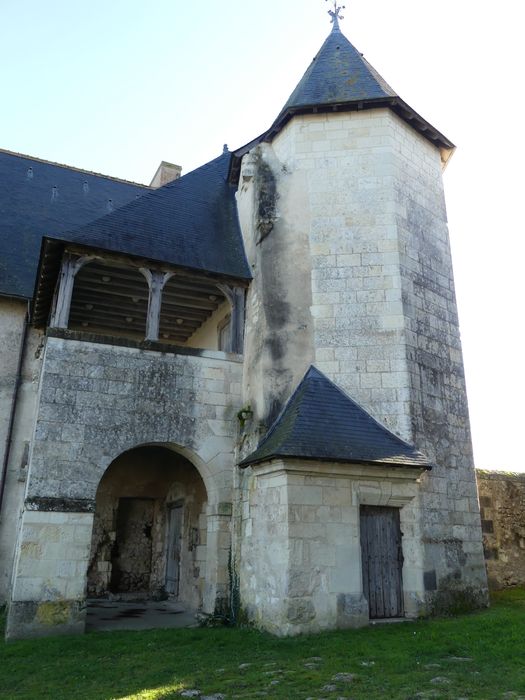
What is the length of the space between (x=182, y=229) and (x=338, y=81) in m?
3.62

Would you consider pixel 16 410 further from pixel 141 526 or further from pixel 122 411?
pixel 141 526

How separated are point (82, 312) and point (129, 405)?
394 cm

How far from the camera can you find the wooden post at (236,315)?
29.9 feet

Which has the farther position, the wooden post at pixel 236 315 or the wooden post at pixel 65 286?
the wooden post at pixel 236 315

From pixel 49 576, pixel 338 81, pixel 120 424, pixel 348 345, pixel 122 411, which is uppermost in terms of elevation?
pixel 338 81

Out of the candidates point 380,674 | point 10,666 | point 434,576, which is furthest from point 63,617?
point 434,576

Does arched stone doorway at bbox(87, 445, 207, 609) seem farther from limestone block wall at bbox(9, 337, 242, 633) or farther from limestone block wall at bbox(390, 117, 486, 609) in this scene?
limestone block wall at bbox(390, 117, 486, 609)

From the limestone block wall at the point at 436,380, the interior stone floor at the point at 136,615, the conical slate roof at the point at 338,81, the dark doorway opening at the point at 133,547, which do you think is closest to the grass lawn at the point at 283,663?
the limestone block wall at the point at 436,380

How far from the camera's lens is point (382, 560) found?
23.6 feet

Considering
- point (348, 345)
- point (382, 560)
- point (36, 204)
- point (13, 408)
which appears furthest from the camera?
point (36, 204)

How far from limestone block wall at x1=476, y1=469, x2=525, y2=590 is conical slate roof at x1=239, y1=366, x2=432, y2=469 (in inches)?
134

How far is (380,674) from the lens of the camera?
4.80m

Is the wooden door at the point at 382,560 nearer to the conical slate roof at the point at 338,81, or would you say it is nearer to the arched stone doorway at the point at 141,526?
the arched stone doorway at the point at 141,526

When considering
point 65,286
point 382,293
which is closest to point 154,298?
point 65,286
